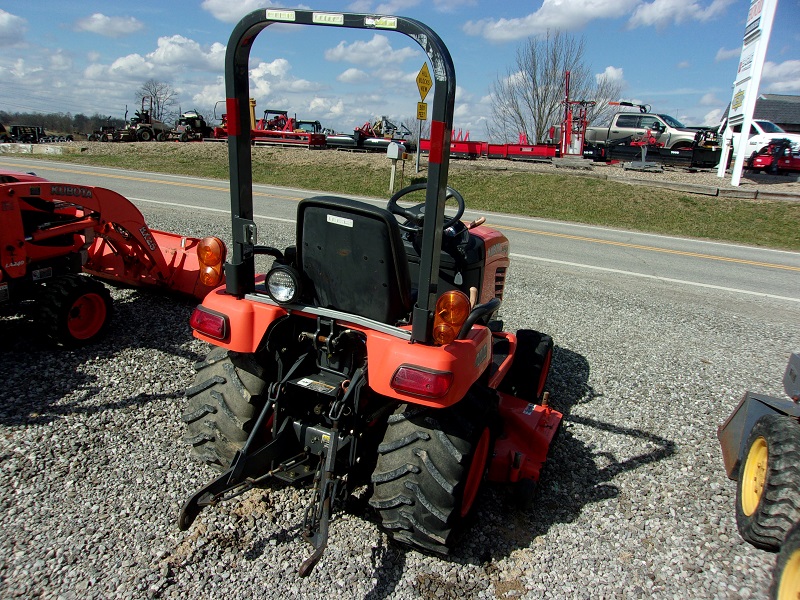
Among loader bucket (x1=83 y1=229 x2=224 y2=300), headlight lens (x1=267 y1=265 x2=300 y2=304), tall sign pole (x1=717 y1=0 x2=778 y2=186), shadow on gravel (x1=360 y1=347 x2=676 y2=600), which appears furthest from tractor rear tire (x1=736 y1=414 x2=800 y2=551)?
tall sign pole (x1=717 y1=0 x2=778 y2=186)

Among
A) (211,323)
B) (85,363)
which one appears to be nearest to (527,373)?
(211,323)

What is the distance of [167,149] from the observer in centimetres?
2469

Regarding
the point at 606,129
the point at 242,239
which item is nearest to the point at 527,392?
the point at 242,239

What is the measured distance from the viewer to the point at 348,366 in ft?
8.96

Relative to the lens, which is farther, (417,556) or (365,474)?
(365,474)

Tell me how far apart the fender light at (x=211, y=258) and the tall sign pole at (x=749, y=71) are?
17.5 meters

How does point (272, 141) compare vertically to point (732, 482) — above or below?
above

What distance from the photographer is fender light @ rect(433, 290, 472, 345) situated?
2.25 meters

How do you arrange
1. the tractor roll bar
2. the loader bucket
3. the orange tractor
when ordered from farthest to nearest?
the loader bucket, the orange tractor, the tractor roll bar

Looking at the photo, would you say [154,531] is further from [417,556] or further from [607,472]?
[607,472]

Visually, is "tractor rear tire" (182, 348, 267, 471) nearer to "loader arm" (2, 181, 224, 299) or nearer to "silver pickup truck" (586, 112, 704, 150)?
"loader arm" (2, 181, 224, 299)

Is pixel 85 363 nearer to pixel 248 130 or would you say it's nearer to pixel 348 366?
pixel 348 366

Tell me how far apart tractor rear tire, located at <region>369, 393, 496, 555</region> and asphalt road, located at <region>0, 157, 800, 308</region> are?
685cm

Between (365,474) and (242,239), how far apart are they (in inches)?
53.9
